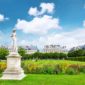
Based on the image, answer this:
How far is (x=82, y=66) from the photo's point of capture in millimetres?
26266

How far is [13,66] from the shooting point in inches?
741

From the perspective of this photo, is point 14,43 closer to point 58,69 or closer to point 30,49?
point 58,69

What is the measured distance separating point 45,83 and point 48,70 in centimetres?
895

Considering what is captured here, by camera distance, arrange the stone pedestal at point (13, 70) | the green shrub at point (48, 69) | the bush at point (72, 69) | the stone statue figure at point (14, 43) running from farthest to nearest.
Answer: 1. the green shrub at point (48, 69)
2. the bush at point (72, 69)
3. the stone statue figure at point (14, 43)
4. the stone pedestal at point (13, 70)

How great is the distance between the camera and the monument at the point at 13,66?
18.3 meters

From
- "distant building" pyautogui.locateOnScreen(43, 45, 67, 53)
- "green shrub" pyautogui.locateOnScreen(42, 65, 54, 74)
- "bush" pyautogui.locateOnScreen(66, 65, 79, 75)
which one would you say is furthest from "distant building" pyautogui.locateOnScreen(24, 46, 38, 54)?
"green shrub" pyautogui.locateOnScreen(42, 65, 54, 74)

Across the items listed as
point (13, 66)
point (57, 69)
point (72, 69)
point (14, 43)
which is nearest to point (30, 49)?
point (57, 69)

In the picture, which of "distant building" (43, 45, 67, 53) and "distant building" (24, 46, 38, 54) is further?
"distant building" (43, 45, 67, 53)

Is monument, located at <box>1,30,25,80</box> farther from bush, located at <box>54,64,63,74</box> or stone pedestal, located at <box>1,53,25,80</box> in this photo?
bush, located at <box>54,64,63,74</box>

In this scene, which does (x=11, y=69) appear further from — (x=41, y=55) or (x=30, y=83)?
(x=41, y=55)

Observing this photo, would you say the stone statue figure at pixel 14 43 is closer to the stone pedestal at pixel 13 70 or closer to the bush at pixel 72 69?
the stone pedestal at pixel 13 70

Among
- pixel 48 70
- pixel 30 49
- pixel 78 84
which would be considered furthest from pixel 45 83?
pixel 30 49

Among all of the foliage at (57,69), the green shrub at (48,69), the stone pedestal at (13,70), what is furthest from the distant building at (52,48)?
the stone pedestal at (13,70)

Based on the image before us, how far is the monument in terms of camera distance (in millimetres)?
18344
